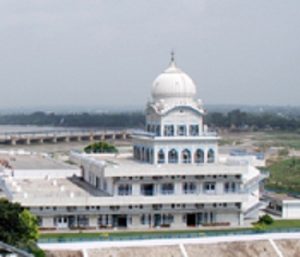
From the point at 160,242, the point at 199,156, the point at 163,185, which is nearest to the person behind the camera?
the point at 160,242

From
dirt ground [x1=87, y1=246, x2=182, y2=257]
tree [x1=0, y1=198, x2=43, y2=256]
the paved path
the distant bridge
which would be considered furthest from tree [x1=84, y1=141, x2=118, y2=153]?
the distant bridge

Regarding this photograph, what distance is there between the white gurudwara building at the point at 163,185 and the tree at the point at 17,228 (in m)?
5.68

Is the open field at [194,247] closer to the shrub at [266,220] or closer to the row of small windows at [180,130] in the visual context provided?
the shrub at [266,220]

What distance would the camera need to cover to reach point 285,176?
274 ft

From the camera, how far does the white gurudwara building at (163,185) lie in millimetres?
47906

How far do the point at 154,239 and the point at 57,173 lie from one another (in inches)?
816

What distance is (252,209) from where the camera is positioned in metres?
52.1

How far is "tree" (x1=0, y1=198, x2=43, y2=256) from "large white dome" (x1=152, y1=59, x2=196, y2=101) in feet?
52.3

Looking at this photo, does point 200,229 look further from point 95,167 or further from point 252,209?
point 95,167

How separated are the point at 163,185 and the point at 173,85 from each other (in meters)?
7.37

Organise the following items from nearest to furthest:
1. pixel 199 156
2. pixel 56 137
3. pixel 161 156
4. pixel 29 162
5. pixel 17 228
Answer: pixel 17 228 < pixel 161 156 < pixel 199 156 < pixel 29 162 < pixel 56 137

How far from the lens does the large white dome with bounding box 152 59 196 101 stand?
53688mm

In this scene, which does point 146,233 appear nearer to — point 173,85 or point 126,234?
point 126,234

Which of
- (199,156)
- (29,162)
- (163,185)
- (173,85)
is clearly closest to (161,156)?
(199,156)
